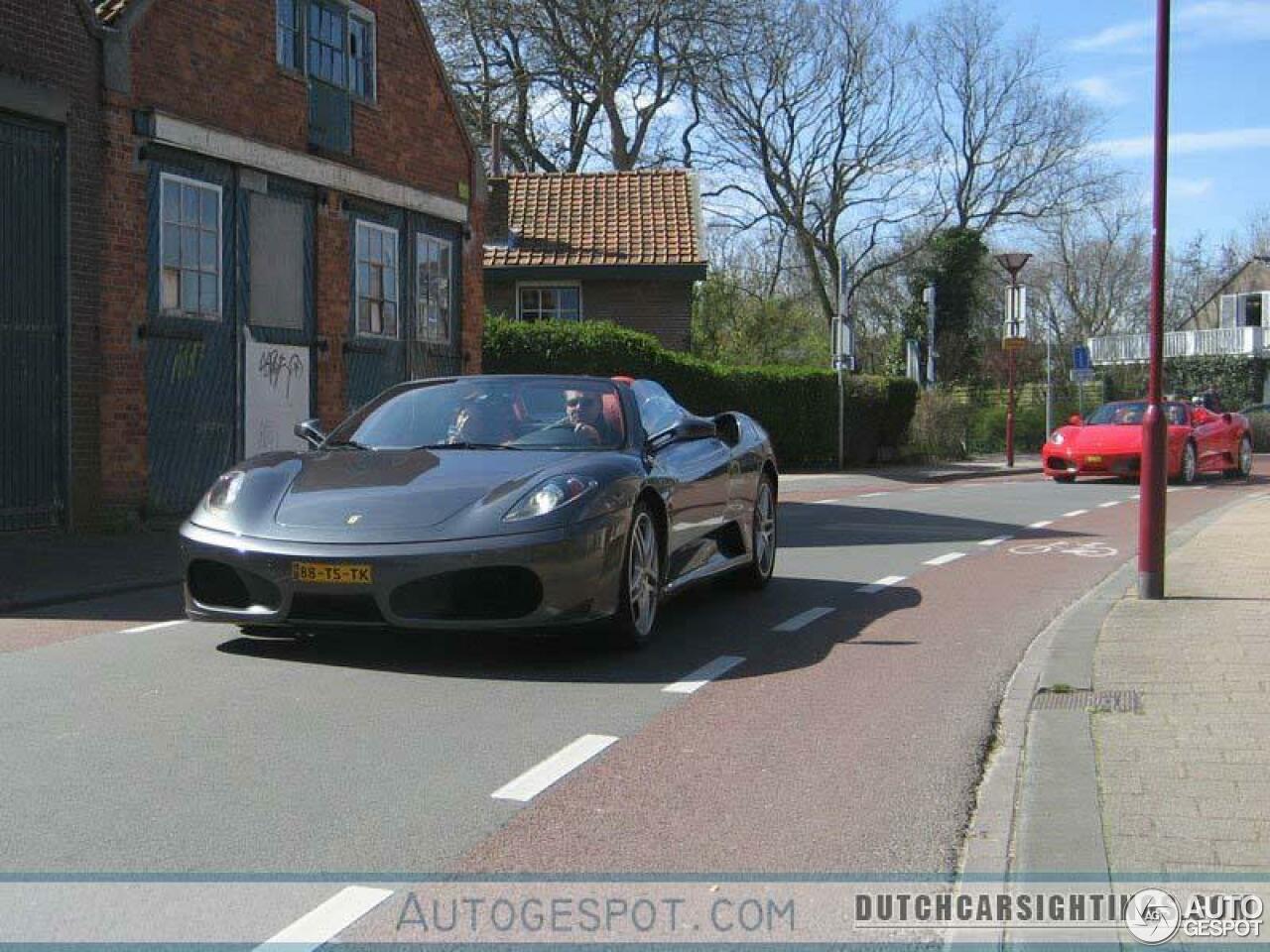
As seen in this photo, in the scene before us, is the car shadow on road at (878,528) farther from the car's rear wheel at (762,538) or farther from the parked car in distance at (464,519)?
the parked car in distance at (464,519)

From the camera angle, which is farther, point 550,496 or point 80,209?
point 80,209

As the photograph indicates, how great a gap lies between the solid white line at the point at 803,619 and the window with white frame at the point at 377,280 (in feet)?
32.3

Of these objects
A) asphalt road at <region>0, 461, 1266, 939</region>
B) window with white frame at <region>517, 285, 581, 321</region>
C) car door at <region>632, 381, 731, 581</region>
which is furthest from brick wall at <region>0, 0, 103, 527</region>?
window with white frame at <region>517, 285, 581, 321</region>

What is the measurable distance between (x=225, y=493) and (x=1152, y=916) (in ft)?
15.5

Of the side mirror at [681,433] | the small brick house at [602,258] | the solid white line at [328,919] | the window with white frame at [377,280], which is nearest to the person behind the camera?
the solid white line at [328,919]

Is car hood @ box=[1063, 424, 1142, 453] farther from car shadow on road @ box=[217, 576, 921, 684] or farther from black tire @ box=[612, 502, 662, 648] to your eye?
black tire @ box=[612, 502, 662, 648]

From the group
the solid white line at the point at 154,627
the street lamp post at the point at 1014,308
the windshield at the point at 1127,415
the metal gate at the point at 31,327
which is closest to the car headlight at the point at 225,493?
the solid white line at the point at 154,627

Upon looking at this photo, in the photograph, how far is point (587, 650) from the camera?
6910 millimetres

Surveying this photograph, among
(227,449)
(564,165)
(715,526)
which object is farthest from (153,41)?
(564,165)

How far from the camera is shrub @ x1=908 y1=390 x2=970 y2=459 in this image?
103ft

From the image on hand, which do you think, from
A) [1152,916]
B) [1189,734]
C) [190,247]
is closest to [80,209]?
[190,247]

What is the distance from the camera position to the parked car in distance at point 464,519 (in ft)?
19.8

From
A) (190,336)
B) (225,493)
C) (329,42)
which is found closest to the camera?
(225,493)

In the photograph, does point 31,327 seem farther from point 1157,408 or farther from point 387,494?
point 1157,408
